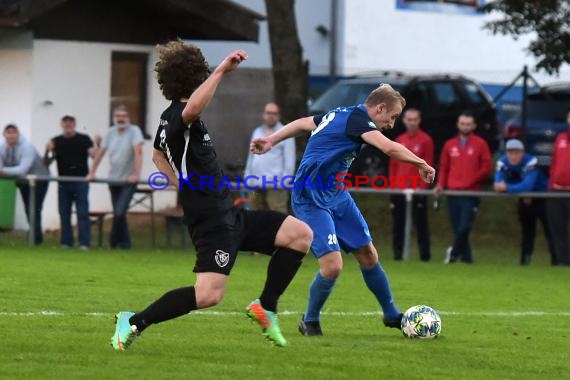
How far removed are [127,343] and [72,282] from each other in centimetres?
543

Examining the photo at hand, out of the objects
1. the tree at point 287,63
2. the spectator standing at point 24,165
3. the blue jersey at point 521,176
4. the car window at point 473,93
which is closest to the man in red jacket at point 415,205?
→ the blue jersey at point 521,176

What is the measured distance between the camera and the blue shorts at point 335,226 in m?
9.84

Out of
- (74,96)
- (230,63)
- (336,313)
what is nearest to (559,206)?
(336,313)

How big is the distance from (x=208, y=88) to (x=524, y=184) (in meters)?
11.2

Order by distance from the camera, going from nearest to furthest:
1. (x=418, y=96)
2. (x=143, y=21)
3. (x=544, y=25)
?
(x=143, y=21) < (x=544, y=25) < (x=418, y=96)

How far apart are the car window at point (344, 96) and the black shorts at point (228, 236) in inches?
634

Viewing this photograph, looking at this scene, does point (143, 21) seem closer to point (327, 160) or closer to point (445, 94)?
point (445, 94)

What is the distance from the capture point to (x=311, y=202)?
9.95 m

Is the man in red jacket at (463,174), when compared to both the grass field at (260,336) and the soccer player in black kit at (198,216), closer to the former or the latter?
the grass field at (260,336)

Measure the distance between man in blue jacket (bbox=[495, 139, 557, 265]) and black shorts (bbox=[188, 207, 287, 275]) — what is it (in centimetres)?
1032

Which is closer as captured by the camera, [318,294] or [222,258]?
[222,258]

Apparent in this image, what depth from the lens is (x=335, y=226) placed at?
33.1 ft

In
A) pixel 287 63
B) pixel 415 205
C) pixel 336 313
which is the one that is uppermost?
pixel 287 63

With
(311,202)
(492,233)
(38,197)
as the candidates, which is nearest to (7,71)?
(38,197)
